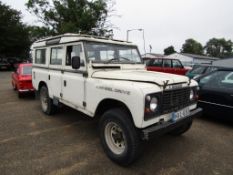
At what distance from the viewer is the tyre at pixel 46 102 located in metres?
5.76

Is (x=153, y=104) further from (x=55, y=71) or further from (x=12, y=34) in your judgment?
(x=12, y=34)

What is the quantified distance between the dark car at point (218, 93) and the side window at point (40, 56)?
14.9ft

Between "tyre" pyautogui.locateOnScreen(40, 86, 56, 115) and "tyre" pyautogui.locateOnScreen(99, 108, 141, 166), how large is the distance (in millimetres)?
2710

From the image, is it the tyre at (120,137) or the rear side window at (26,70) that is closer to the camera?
the tyre at (120,137)

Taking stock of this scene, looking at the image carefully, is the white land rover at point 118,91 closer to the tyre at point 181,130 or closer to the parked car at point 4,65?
the tyre at point 181,130

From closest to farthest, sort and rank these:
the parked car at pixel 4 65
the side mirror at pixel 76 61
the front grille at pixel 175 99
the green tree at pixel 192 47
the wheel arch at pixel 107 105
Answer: the front grille at pixel 175 99, the wheel arch at pixel 107 105, the side mirror at pixel 76 61, the parked car at pixel 4 65, the green tree at pixel 192 47

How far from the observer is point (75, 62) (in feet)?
12.5

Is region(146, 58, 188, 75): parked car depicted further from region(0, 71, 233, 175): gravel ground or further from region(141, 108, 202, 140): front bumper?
region(141, 108, 202, 140): front bumper

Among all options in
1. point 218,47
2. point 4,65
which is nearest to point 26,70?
point 4,65

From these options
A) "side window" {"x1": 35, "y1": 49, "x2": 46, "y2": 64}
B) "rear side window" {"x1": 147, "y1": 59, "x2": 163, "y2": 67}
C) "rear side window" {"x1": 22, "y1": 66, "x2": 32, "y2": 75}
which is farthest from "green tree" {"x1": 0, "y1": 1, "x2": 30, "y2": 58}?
"side window" {"x1": 35, "y1": 49, "x2": 46, "y2": 64}

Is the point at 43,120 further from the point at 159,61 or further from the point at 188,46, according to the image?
the point at 188,46

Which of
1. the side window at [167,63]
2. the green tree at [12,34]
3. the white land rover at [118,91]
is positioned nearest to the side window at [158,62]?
the side window at [167,63]

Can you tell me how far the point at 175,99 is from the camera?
3.30 m

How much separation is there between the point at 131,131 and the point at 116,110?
460mm
